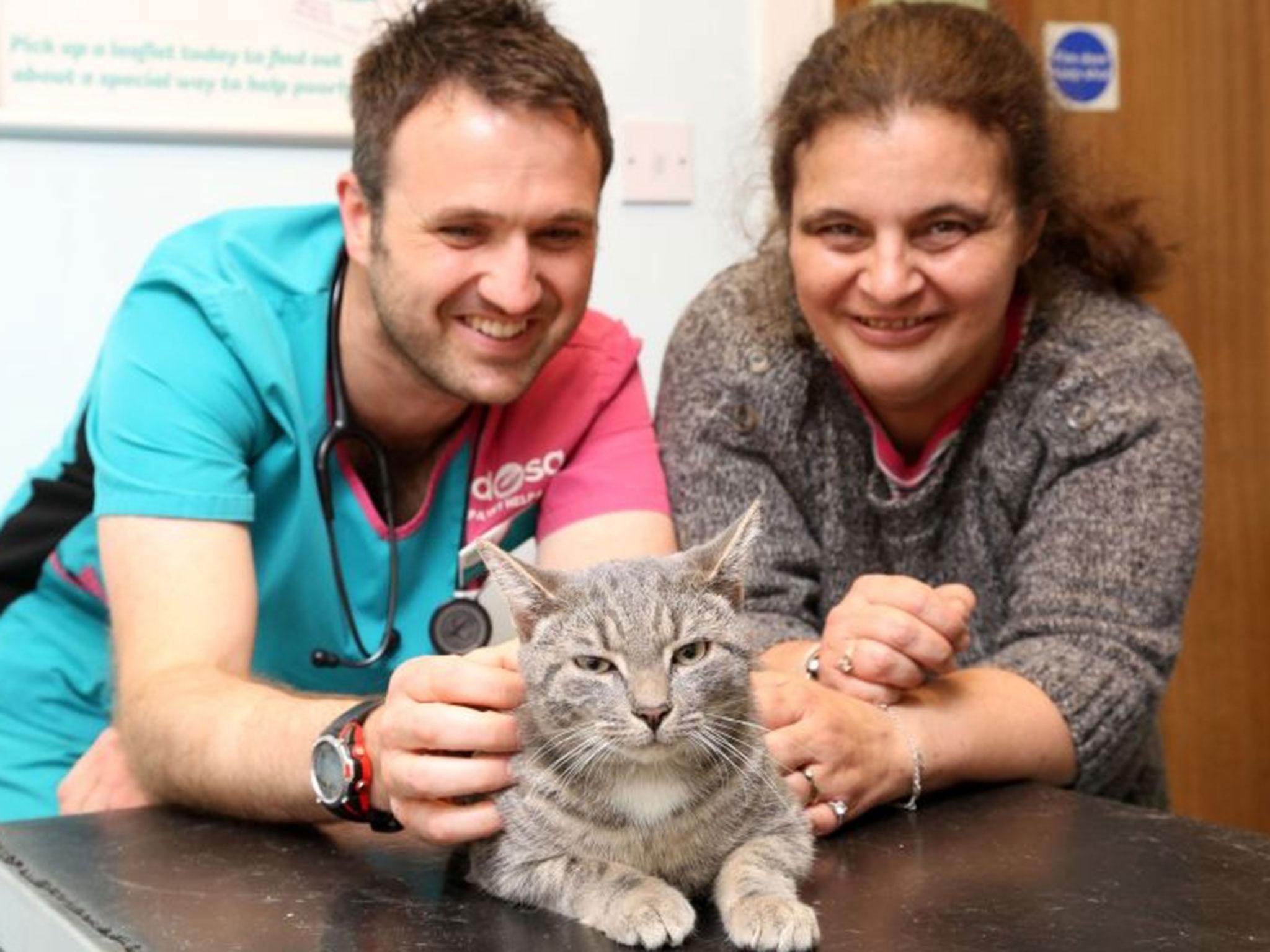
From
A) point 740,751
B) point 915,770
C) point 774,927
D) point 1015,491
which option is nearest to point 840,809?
point 915,770

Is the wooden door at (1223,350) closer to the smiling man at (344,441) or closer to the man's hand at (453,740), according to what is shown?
the smiling man at (344,441)

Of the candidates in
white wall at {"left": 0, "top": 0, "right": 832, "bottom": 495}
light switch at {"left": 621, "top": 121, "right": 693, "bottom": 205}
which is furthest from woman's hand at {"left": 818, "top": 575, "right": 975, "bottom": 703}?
light switch at {"left": 621, "top": 121, "right": 693, "bottom": 205}

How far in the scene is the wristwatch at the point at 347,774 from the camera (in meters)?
1.18

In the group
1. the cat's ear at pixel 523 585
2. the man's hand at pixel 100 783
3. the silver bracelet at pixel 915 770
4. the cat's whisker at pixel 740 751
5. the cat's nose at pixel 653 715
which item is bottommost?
the man's hand at pixel 100 783

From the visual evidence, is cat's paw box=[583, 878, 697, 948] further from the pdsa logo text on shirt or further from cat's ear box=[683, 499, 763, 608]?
the pdsa logo text on shirt

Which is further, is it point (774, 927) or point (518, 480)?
point (518, 480)

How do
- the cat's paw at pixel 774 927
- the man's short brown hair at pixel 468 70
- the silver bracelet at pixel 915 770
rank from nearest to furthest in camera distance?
the cat's paw at pixel 774 927, the silver bracelet at pixel 915 770, the man's short brown hair at pixel 468 70

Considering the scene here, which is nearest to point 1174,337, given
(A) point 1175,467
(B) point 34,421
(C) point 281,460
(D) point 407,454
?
(A) point 1175,467

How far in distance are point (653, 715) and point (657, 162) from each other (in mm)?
1579

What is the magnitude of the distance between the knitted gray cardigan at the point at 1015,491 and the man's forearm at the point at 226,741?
510 mm

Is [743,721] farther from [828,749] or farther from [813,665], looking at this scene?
[813,665]

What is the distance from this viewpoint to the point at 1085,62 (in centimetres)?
277

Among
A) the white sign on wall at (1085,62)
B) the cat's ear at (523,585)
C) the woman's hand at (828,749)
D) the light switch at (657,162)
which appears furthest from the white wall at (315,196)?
the cat's ear at (523,585)

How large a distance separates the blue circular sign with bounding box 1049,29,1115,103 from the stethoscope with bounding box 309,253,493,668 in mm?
1503
